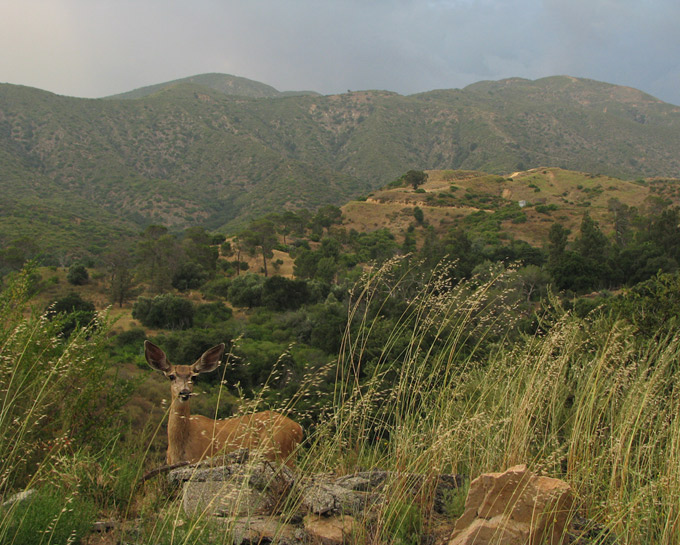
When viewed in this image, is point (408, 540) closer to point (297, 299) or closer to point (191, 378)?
point (191, 378)

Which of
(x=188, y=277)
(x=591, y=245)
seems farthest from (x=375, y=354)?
(x=591, y=245)

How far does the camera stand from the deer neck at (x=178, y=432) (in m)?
Answer: 3.55

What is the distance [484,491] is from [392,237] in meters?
59.8

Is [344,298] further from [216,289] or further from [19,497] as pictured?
[19,497]

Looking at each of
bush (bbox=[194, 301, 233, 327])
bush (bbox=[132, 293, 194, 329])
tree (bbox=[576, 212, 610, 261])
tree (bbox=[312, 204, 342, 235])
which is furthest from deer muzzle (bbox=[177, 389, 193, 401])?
tree (bbox=[312, 204, 342, 235])

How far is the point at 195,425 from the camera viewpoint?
387 cm

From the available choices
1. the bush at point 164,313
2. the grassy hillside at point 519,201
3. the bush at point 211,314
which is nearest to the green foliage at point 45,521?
the bush at point 211,314

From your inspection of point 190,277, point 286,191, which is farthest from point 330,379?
point 286,191

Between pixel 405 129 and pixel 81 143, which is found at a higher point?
pixel 405 129

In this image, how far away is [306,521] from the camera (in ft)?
7.70

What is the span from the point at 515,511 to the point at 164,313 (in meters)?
32.5

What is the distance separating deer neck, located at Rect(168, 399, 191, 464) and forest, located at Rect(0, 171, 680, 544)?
0.24 metres

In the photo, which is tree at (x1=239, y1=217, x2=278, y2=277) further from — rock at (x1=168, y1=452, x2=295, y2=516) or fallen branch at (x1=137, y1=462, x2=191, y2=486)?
rock at (x1=168, y1=452, x2=295, y2=516)

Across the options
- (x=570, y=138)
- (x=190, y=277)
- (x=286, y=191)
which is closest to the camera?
(x=190, y=277)
